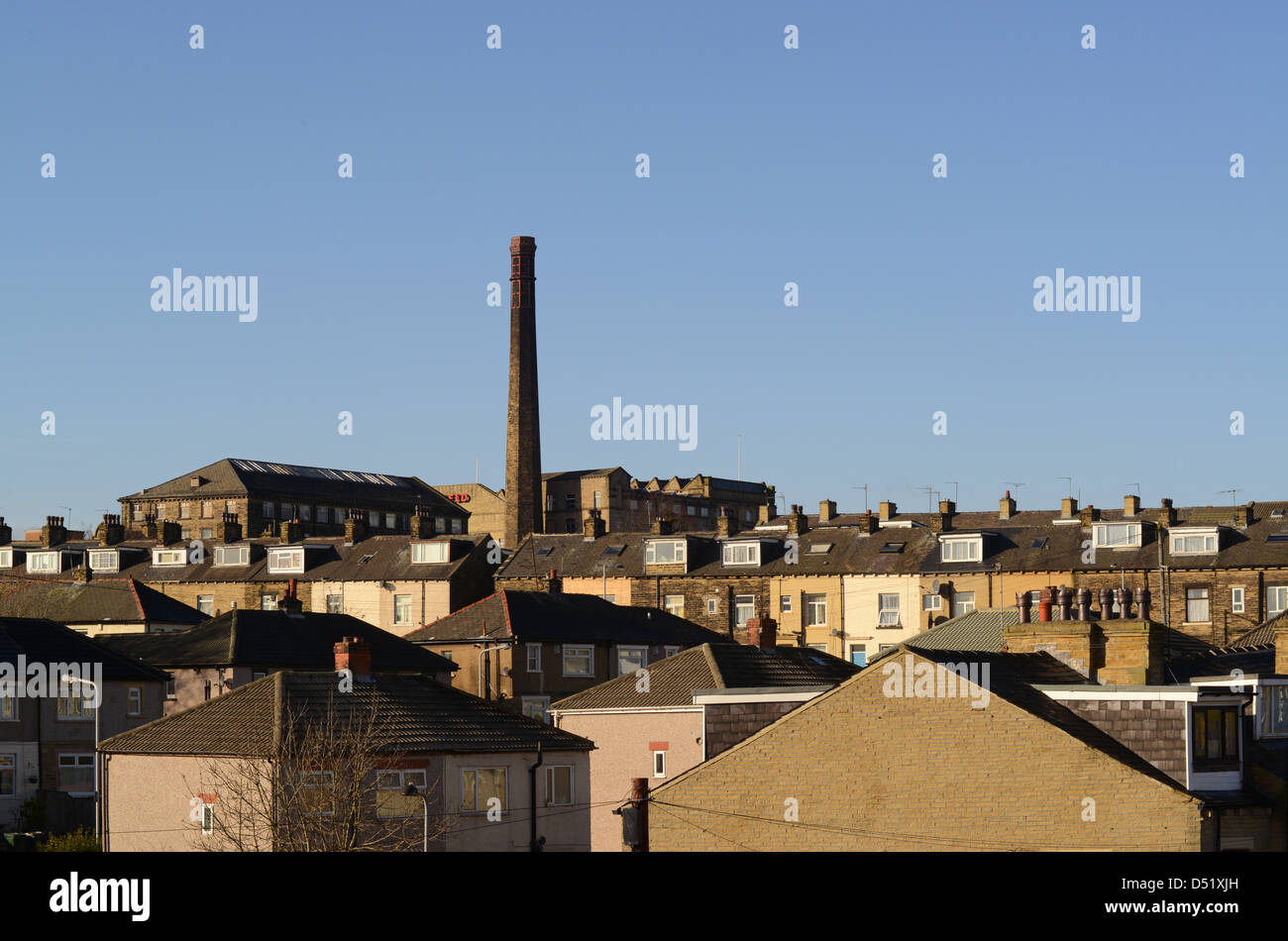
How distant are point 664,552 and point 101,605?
28508 mm

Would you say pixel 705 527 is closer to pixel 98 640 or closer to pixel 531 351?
pixel 531 351

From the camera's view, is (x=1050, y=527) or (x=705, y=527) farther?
(x=705, y=527)

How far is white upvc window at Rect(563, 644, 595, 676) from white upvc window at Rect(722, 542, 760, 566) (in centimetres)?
1857

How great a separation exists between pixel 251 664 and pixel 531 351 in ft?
194

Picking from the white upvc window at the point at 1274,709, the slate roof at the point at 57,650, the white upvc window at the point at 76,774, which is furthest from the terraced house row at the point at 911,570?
the white upvc window at the point at 1274,709

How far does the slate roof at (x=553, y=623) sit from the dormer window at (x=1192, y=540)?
75.3 feet

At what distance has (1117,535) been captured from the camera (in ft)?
268

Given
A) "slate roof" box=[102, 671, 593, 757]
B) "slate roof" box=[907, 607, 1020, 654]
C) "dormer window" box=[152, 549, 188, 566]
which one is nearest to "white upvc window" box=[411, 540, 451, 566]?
"dormer window" box=[152, 549, 188, 566]

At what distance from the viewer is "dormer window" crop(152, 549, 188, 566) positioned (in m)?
102

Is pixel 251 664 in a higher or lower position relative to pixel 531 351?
lower

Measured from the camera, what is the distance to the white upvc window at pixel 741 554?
87.5 metres

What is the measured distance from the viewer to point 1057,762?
25547 mm

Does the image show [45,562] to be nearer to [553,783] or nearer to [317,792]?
[553,783]
